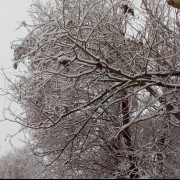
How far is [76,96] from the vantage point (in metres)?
9.54

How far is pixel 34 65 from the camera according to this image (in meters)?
8.16

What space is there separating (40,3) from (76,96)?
4200mm

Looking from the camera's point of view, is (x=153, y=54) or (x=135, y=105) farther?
(x=135, y=105)

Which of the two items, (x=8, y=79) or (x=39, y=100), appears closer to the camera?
(x=8, y=79)

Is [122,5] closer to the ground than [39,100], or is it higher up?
higher up

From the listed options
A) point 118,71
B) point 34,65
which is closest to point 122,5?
point 118,71

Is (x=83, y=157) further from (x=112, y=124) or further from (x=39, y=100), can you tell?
(x=39, y=100)

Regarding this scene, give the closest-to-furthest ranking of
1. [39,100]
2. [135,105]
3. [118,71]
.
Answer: [118,71], [39,100], [135,105]

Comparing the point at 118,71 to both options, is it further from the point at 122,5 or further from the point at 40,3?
the point at 40,3

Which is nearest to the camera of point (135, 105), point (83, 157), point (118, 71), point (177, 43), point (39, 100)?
point (118, 71)

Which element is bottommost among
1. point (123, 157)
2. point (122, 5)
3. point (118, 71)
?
point (123, 157)

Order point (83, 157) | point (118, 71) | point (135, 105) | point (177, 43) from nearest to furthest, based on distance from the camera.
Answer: point (118, 71) → point (177, 43) → point (135, 105) → point (83, 157)

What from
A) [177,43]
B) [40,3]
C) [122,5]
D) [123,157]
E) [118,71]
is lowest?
[123,157]

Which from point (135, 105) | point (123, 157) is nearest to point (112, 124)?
point (135, 105)
